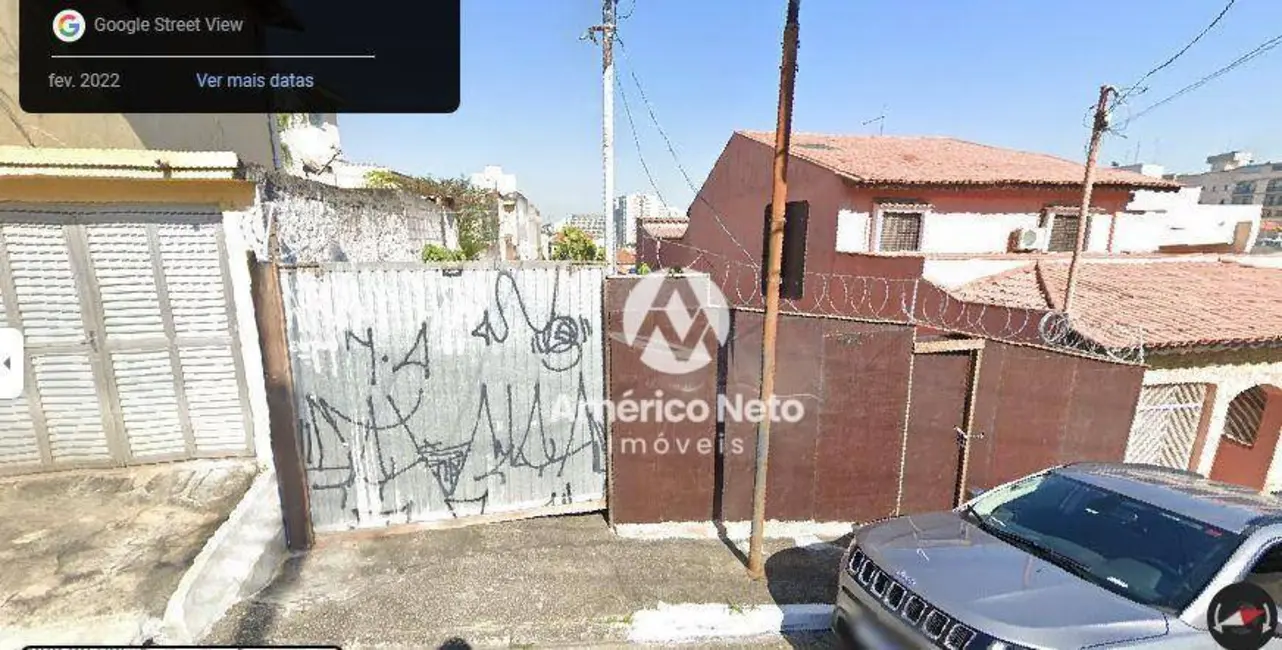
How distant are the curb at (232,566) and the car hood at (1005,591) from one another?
175 inches

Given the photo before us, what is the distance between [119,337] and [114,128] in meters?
1.96

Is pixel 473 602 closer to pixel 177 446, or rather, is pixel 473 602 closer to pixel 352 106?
pixel 177 446

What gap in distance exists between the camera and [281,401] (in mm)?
4223

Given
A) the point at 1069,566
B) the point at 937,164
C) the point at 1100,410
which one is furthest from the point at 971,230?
the point at 1069,566

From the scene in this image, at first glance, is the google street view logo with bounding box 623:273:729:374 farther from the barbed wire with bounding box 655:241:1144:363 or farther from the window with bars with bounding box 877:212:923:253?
the window with bars with bounding box 877:212:923:253

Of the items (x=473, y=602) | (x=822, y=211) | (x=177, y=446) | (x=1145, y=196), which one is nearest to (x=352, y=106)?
(x=177, y=446)

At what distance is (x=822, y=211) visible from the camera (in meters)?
13.7

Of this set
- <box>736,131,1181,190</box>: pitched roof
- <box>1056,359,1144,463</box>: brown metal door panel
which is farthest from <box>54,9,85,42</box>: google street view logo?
<box>736,131,1181,190</box>: pitched roof

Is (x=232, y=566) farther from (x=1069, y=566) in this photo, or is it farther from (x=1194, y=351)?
(x=1194, y=351)

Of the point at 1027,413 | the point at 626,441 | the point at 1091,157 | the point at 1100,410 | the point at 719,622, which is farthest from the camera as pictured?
the point at 1091,157

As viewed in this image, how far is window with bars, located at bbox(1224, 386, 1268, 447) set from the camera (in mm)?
8062

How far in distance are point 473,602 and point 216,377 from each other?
2991 millimetres

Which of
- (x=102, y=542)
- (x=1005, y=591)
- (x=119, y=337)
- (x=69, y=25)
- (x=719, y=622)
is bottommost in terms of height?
(x=719, y=622)
